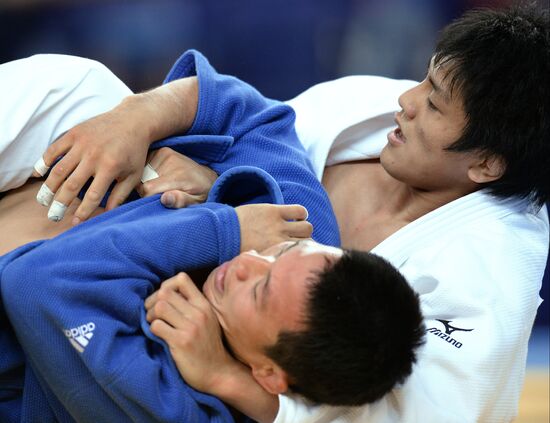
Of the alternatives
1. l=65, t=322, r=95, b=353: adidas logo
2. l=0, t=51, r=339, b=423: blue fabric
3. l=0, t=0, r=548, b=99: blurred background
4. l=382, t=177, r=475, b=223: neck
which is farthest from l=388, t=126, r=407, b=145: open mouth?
l=0, t=0, r=548, b=99: blurred background

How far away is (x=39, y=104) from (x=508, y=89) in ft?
2.61

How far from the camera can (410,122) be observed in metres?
1.48

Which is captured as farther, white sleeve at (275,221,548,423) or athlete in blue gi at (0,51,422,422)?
white sleeve at (275,221,548,423)

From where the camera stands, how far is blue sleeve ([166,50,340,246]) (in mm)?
1344

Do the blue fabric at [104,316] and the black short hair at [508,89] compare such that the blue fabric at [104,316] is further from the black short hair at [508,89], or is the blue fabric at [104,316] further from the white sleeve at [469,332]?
the black short hair at [508,89]

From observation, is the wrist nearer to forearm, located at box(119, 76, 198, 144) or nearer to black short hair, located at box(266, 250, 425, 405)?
forearm, located at box(119, 76, 198, 144)

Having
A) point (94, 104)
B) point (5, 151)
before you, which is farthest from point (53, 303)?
point (94, 104)

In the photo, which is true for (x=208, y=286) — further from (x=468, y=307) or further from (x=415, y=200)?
(x=415, y=200)

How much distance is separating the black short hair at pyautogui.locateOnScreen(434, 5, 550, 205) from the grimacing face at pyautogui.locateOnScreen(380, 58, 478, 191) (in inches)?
0.8

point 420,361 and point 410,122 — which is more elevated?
point 410,122

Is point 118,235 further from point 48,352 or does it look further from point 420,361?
point 420,361

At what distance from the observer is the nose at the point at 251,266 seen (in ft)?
3.48

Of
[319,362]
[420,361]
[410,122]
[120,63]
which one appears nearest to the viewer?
[319,362]

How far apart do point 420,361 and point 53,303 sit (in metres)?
0.56
